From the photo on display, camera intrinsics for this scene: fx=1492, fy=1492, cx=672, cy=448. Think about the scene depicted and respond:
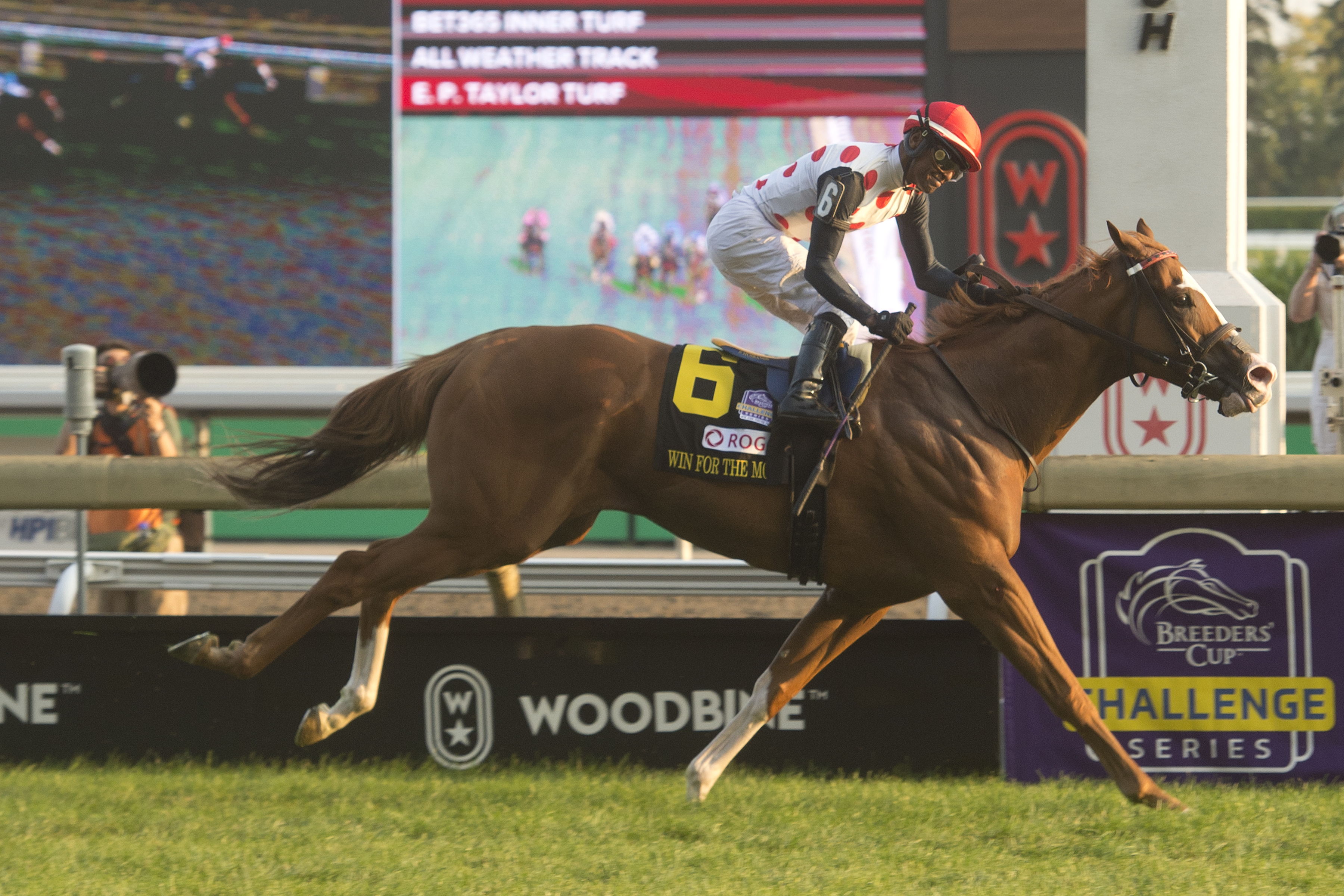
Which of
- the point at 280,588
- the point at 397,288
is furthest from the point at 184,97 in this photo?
the point at 280,588

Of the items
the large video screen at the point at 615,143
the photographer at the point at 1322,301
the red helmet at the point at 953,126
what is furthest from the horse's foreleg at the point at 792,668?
the large video screen at the point at 615,143

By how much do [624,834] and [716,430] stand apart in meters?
1.16

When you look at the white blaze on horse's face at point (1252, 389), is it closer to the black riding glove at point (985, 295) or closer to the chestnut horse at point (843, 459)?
the chestnut horse at point (843, 459)

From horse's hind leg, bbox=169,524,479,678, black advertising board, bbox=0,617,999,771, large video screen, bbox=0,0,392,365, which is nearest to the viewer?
horse's hind leg, bbox=169,524,479,678

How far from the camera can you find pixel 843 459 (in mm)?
4246

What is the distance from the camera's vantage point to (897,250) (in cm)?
1243

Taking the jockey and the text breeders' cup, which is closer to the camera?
Answer: the jockey

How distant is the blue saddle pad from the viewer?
428 cm

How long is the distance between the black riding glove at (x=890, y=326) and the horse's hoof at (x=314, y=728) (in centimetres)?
190

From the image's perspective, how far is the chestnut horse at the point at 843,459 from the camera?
13.9 ft

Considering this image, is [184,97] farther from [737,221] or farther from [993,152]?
[737,221]

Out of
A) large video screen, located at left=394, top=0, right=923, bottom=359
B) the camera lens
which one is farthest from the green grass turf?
large video screen, located at left=394, top=0, right=923, bottom=359

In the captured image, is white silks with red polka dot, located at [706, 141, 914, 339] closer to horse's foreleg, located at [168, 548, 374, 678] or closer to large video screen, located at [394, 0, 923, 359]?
horse's foreleg, located at [168, 548, 374, 678]

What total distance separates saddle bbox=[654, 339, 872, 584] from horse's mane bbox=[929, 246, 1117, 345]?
34 cm
